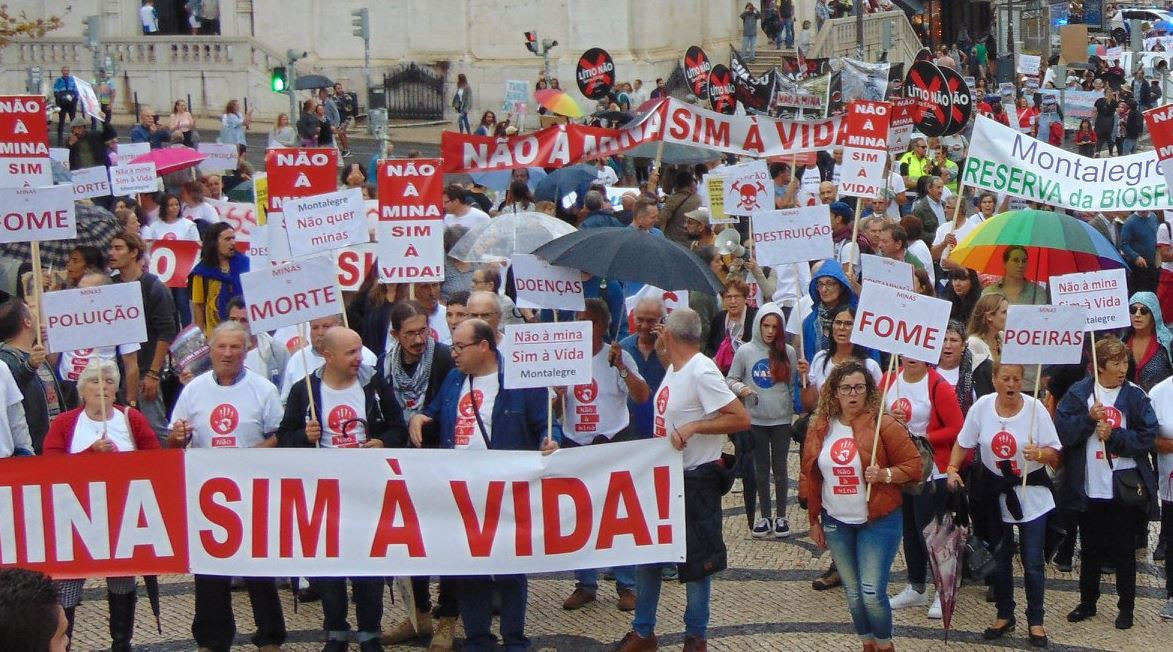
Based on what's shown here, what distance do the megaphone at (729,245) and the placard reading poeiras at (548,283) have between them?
3.15 metres

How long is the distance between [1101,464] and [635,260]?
8.67 ft

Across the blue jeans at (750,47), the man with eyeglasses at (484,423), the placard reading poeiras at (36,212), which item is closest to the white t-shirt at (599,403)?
the man with eyeglasses at (484,423)

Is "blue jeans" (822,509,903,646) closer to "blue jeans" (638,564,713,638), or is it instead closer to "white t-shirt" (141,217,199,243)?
"blue jeans" (638,564,713,638)

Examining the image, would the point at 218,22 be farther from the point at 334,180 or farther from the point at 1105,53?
the point at 334,180

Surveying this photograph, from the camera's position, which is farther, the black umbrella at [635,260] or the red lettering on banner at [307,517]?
the black umbrella at [635,260]

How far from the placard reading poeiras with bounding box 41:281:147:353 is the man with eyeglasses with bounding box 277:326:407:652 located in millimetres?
955

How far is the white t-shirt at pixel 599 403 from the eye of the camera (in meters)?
9.26

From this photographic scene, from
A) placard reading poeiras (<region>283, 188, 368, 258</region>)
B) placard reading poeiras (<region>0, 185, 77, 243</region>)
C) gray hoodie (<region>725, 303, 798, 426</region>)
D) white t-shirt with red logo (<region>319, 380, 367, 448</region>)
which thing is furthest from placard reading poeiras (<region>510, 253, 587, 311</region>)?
Answer: placard reading poeiras (<region>0, 185, 77, 243</region>)

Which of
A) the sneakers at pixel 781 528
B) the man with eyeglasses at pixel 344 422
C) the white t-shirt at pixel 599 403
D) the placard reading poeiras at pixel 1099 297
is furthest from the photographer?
the sneakers at pixel 781 528

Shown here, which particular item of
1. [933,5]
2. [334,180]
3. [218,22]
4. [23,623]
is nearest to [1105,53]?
[933,5]

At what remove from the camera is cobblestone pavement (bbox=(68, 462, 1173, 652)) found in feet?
29.0

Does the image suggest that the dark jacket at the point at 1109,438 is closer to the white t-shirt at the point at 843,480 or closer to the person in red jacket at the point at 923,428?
the person in red jacket at the point at 923,428

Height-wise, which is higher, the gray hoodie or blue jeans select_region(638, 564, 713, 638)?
the gray hoodie

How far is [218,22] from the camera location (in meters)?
43.8
